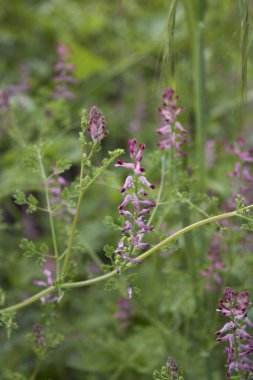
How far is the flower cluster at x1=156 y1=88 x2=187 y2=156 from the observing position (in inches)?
52.7

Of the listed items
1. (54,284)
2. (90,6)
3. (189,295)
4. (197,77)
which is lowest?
(189,295)

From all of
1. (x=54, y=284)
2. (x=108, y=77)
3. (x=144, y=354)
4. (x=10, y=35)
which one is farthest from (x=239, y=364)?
(x=10, y=35)

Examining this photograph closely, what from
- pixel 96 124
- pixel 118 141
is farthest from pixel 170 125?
pixel 118 141

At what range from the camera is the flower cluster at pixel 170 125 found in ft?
4.40

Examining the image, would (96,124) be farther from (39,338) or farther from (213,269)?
(213,269)

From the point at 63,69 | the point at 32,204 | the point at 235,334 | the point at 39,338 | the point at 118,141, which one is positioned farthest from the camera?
the point at 118,141

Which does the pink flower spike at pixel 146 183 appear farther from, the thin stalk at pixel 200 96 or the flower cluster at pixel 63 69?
the flower cluster at pixel 63 69

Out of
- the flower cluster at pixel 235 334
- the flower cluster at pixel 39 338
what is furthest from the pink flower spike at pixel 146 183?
the flower cluster at pixel 39 338

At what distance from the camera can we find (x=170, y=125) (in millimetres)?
1387

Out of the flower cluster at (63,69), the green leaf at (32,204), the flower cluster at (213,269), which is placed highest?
the flower cluster at (63,69)

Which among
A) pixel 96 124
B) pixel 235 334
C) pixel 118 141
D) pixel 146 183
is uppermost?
pixel 96 124

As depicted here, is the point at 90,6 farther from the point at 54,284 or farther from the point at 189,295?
the point at 54,284

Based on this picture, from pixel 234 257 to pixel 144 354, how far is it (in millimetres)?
488

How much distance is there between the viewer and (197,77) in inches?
70.6
